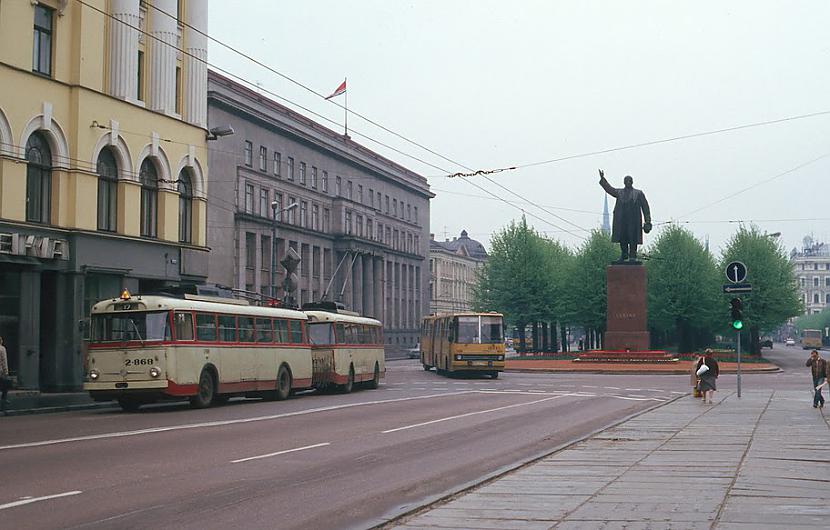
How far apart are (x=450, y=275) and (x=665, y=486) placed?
421 ft

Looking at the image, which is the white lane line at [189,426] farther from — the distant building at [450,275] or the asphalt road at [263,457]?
the distant building at [450,275]

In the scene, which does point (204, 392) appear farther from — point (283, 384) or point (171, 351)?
point (283, 384)

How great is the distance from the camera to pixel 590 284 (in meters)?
85.4

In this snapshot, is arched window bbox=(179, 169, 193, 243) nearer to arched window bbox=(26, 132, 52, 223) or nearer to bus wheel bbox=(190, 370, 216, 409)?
arched window bbox=(26, 132, 52, 223)

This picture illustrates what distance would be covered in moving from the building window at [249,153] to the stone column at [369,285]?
24.6 meters

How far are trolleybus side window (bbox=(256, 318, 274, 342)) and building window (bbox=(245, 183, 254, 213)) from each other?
42.5 metres

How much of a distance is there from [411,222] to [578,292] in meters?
27.6

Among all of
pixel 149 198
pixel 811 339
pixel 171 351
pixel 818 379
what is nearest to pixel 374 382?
pixel 149 198

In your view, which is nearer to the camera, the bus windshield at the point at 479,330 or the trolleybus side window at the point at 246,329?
the trolleybus side window at the point at 246,329

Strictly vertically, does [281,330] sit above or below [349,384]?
above

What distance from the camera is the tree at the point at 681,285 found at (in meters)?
81.8

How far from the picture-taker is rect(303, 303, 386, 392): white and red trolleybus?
34.8 metres

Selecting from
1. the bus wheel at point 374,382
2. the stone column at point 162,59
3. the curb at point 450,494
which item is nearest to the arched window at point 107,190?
the stone column at point 162,59

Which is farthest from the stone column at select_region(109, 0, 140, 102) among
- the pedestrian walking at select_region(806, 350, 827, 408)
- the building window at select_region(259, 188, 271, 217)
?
the building window at select_region(259, 188, 271, 217)
